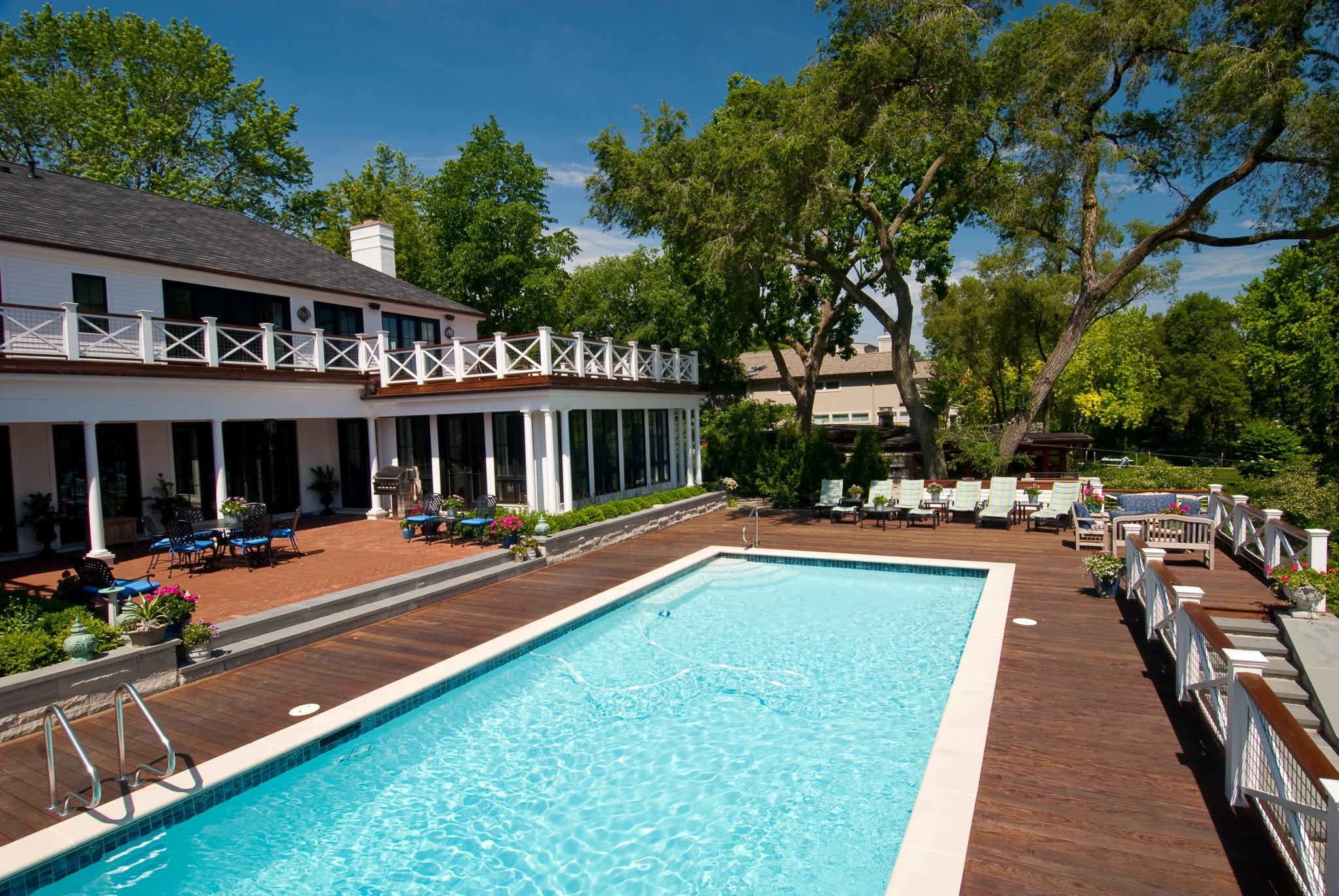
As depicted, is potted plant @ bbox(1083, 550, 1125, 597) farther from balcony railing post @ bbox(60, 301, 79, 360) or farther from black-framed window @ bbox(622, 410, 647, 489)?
balcony railing post @ bbox(60, 301, 79, 360)

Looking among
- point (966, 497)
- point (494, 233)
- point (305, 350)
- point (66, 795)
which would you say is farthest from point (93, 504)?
point (494, 233)

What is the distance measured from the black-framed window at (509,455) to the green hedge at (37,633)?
29.7 feet

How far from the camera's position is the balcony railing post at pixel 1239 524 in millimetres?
11812

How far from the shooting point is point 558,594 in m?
11.4

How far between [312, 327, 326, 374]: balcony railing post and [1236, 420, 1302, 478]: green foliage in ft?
101

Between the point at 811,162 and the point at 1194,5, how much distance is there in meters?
10.0

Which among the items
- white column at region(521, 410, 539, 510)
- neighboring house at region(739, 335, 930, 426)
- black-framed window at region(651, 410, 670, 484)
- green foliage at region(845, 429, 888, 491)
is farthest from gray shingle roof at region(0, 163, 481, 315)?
neighboring house at region(739, 335, 930, 426)

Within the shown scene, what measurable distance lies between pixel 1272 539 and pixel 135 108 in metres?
40.3

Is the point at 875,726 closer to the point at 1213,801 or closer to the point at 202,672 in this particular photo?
the point at 1213,801

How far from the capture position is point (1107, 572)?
9.84m

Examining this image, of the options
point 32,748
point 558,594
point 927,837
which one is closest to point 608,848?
point 927,837

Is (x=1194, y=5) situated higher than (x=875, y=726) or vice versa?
(x=1194, y=5)

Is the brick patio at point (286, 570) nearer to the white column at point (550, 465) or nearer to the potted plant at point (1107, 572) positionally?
the white column at point (550, 465)

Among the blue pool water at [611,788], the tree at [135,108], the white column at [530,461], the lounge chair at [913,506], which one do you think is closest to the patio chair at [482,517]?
the white column at [530,461]
